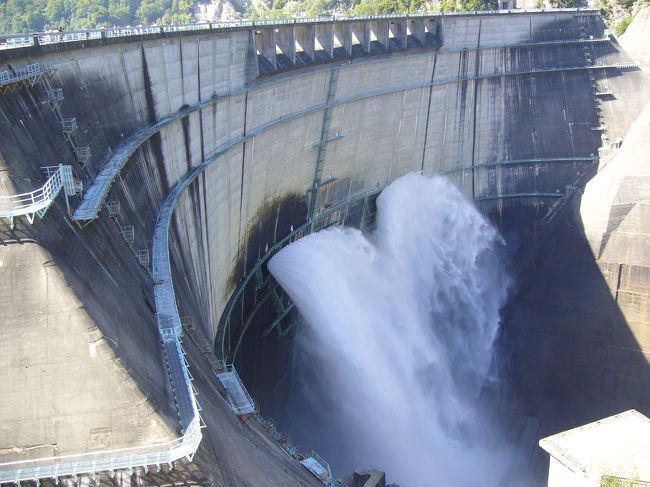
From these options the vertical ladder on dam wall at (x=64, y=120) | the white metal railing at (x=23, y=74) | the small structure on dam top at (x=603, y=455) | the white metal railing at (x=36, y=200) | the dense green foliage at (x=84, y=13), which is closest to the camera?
the white metal railing at (x=36, y=200)

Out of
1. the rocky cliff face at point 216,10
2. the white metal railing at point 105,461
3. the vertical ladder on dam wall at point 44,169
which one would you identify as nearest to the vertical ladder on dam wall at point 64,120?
the vertical ladder on dam wall at point 44,169

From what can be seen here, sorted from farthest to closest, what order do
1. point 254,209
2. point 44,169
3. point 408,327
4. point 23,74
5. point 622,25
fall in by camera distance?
point 622,25, point 408,327, point 254,209, point 23,74, point 44,169

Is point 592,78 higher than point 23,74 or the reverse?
the reverse

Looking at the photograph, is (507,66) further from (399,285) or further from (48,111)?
(48,111)

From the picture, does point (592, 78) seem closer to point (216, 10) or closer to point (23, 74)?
point (23, 74)

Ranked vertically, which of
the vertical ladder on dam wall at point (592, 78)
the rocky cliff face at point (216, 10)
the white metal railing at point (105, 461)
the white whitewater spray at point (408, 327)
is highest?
the rocky cliff face at point (216, 10)

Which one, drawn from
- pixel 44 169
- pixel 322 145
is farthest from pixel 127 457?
pixel 322 145

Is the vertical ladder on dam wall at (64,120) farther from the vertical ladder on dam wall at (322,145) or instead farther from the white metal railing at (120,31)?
the vertical ladder on dam wall at (322,145)
